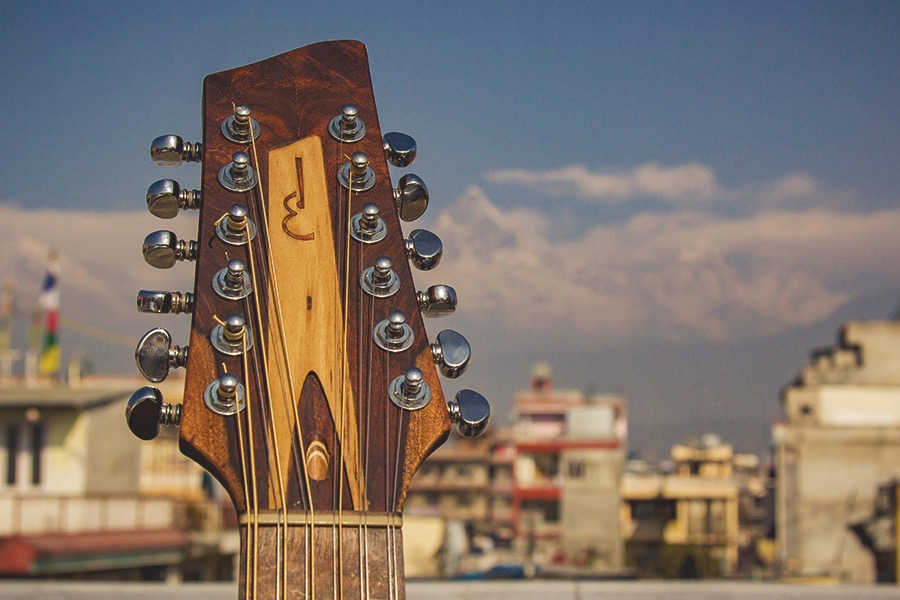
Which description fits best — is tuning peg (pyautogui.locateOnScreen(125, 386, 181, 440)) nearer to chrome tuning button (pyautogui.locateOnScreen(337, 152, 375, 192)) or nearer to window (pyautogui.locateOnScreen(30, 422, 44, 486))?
chrome tuning button (pyautogui.locateOnScreen(337, 152, 375, 192))

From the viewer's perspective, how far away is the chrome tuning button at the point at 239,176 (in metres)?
2.61

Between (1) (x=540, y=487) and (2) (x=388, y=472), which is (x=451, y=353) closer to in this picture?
(2) (x=388, y=472)

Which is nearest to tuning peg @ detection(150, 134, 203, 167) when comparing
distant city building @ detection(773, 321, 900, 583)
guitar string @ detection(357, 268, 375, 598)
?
guitar string @ detection(357, 268, 375, 598)

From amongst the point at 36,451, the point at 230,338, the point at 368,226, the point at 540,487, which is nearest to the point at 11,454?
the point at 36,451

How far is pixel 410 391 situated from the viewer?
250 cm

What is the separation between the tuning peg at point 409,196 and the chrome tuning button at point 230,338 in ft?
1.58

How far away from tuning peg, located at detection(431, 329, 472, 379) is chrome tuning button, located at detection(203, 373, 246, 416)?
1.31 ft

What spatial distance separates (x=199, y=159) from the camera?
2686 mm

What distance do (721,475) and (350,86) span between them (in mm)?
47552

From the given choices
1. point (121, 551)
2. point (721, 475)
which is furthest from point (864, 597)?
point (721, 475)

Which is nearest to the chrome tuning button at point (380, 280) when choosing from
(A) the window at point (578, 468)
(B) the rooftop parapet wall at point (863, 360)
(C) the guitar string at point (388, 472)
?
(C) the guitar string at point (388, 472)

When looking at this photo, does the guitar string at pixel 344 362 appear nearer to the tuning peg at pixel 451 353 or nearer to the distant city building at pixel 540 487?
the tuning peg at pixel 451 353

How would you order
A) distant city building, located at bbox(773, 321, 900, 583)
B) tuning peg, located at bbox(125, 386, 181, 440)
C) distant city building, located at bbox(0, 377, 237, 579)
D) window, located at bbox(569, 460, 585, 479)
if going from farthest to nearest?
1. window, located at bbox(569, 460, 585, 479)
2. distant city building, located at bbox(773, 321, 900, 583)
3. distant city building, located at bbox(0, 377, 237, 579)
4. tuning peg, located at bbox(125, 386, 181, 440)

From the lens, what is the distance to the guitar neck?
2.30m
